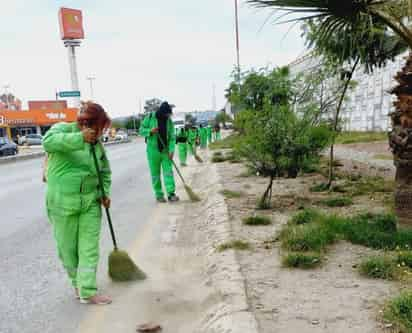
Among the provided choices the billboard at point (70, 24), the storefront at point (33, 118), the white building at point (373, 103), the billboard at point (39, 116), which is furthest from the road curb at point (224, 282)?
the billboard at point (39, 116)

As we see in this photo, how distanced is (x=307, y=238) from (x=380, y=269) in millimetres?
866

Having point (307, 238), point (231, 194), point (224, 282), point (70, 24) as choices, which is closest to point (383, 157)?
point (231, 194)

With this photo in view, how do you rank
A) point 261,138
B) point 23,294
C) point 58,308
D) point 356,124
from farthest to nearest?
point 356,124 < point 261,138 < point 23,294 < point 58,308

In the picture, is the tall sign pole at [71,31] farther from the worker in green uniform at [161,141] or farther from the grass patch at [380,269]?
the grass patch at [380,269]

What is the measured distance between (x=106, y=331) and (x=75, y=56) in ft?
205

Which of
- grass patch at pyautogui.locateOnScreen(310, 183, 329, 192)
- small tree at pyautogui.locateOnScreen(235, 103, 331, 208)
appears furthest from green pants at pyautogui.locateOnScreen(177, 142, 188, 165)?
small tree at pyautogui.locateOnScreen(235, 103, 331, 208)

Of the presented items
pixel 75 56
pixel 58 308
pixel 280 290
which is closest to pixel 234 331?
pixel 280 290

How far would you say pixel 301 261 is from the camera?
3889 millimetres

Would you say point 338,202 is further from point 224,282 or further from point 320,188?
point 224,282

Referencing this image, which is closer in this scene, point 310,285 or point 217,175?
point 310,285

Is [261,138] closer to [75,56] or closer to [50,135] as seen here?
[50,135]

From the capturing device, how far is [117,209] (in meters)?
7.76

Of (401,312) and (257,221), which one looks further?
(257,221)

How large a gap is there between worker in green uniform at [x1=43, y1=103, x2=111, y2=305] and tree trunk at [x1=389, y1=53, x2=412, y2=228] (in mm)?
2704
